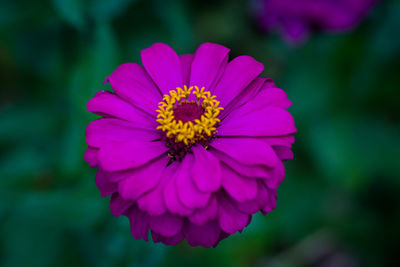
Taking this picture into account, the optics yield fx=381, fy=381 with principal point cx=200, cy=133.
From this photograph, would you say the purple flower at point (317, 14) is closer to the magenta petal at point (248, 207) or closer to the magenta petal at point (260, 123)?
the magenta petal at point (260, 123)

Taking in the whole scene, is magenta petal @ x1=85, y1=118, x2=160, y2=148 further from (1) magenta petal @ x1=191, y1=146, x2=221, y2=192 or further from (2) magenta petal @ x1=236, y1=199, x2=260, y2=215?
(2) magenta petal @ x1=236, y1=199, x2=260, y2=215

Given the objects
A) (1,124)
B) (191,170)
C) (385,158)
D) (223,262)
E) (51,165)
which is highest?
(191,170)

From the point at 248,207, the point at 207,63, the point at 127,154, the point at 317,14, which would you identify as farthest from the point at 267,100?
the point at 317,14

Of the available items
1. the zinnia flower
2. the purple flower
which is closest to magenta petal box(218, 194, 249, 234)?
the zinnia flower

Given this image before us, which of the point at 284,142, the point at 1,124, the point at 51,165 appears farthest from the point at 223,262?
the point at 1,124

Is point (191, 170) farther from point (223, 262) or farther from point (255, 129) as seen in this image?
point (223, 262)

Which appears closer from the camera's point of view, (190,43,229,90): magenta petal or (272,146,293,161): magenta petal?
(272,146,293,161): magenta petal

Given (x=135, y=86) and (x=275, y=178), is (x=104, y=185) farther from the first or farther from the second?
(x=275, y=178)
